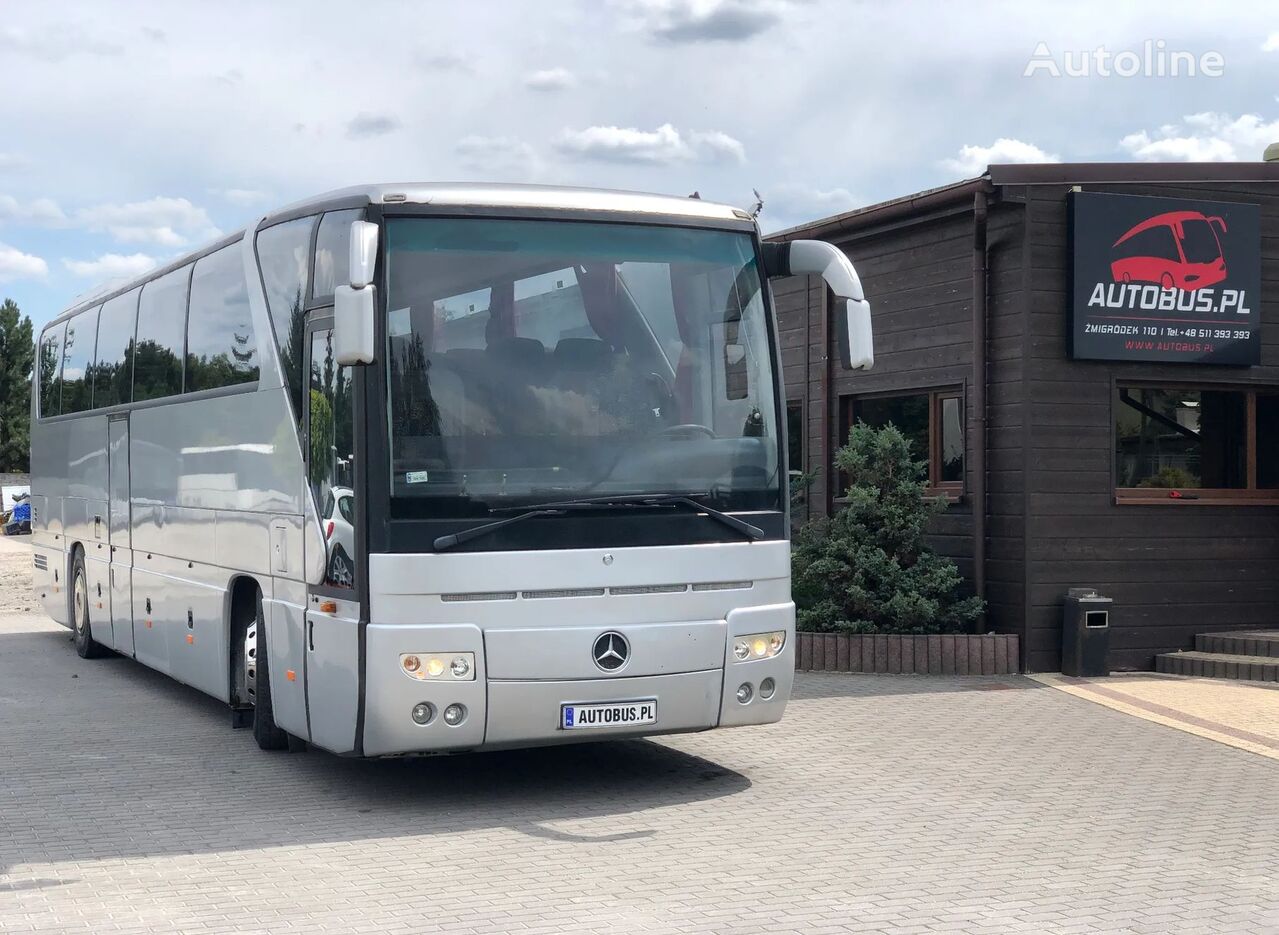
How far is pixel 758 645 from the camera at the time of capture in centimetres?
877

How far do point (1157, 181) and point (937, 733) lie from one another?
19.7 feet

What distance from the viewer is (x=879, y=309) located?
627 inches

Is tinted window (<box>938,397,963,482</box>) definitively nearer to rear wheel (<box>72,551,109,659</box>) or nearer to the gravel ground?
rear wheel (<box>72,551,109,659</box>)

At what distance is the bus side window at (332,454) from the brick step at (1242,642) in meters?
9.01

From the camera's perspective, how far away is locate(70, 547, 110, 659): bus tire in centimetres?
1536

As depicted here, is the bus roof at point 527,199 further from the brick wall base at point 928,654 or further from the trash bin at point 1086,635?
the trash bin at point 1086,635

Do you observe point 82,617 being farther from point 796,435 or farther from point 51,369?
point 796,435

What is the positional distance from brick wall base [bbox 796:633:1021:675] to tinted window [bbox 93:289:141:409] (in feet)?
21.9

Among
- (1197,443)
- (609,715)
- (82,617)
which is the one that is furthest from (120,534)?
(1197,443)

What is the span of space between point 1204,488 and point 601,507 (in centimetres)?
831

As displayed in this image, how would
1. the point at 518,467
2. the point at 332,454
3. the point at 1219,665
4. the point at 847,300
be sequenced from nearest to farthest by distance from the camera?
the point at 518,467 < the point at 332,454 < the point at 847,300 < the point at 1219,665

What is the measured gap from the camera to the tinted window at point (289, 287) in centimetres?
907

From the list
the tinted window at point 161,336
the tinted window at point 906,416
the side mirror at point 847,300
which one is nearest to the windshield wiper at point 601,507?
the side mirror at point 847,300

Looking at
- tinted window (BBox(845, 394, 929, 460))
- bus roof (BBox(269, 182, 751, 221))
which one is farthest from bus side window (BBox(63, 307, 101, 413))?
tinted window (BBox(845, 394, 929, 460))
